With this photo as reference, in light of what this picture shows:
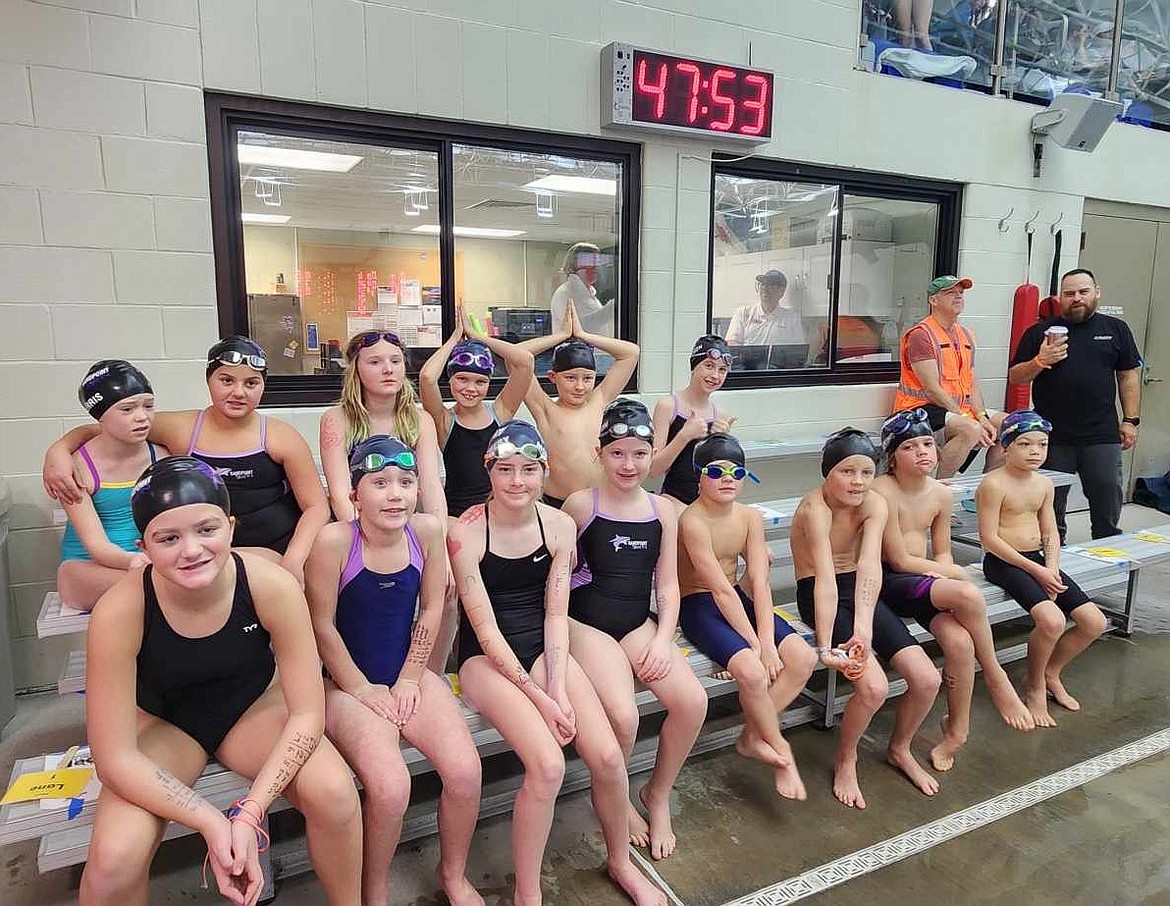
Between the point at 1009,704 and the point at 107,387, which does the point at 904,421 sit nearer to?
the point at 1009,704

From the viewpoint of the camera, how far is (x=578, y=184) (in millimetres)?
4773

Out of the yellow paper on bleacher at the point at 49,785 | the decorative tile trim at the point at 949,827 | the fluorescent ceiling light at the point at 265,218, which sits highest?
the fluorescent ceiling light at the point at 265,218

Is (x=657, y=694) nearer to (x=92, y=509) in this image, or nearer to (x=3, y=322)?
(x=92, y=509)

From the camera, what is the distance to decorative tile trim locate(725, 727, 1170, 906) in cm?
236

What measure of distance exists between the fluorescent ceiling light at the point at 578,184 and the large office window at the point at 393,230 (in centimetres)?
1

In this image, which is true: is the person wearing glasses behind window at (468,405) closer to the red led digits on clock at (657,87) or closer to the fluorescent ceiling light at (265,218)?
the fluorescent ceiling light at (265,218)

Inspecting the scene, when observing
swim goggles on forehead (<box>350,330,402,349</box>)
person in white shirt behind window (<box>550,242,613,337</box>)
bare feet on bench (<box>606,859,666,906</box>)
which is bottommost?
bare feet on bench (<box>606,859,666,906</box>)

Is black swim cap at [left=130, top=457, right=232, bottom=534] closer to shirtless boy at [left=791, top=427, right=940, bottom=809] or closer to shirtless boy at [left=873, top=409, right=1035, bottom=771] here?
shirtless boy at [left=791, top=427, right=940, bottom=809]

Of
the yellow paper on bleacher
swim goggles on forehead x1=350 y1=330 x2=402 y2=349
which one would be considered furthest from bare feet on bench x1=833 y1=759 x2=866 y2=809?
the yellow paper on bleacher

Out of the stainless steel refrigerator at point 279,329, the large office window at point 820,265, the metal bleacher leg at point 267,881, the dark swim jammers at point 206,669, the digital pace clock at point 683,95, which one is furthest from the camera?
the large office window at point 820,265

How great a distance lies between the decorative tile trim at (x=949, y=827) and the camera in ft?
7.73

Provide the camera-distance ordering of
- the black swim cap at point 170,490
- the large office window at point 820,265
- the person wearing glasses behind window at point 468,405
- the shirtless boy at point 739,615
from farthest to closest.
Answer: the large office window at point 820,265 → the person wearing glasses behind window at point 468,405 → the shirtless boy at point 739,615 → the black swim cap at point 170,490

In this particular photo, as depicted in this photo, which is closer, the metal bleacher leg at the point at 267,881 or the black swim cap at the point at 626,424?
the metal bleacher leg at the point at 267,881

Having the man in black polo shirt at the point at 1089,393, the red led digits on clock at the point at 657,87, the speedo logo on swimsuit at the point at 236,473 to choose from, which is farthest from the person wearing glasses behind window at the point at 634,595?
the man in black polo shirt at the point at 1089,393
